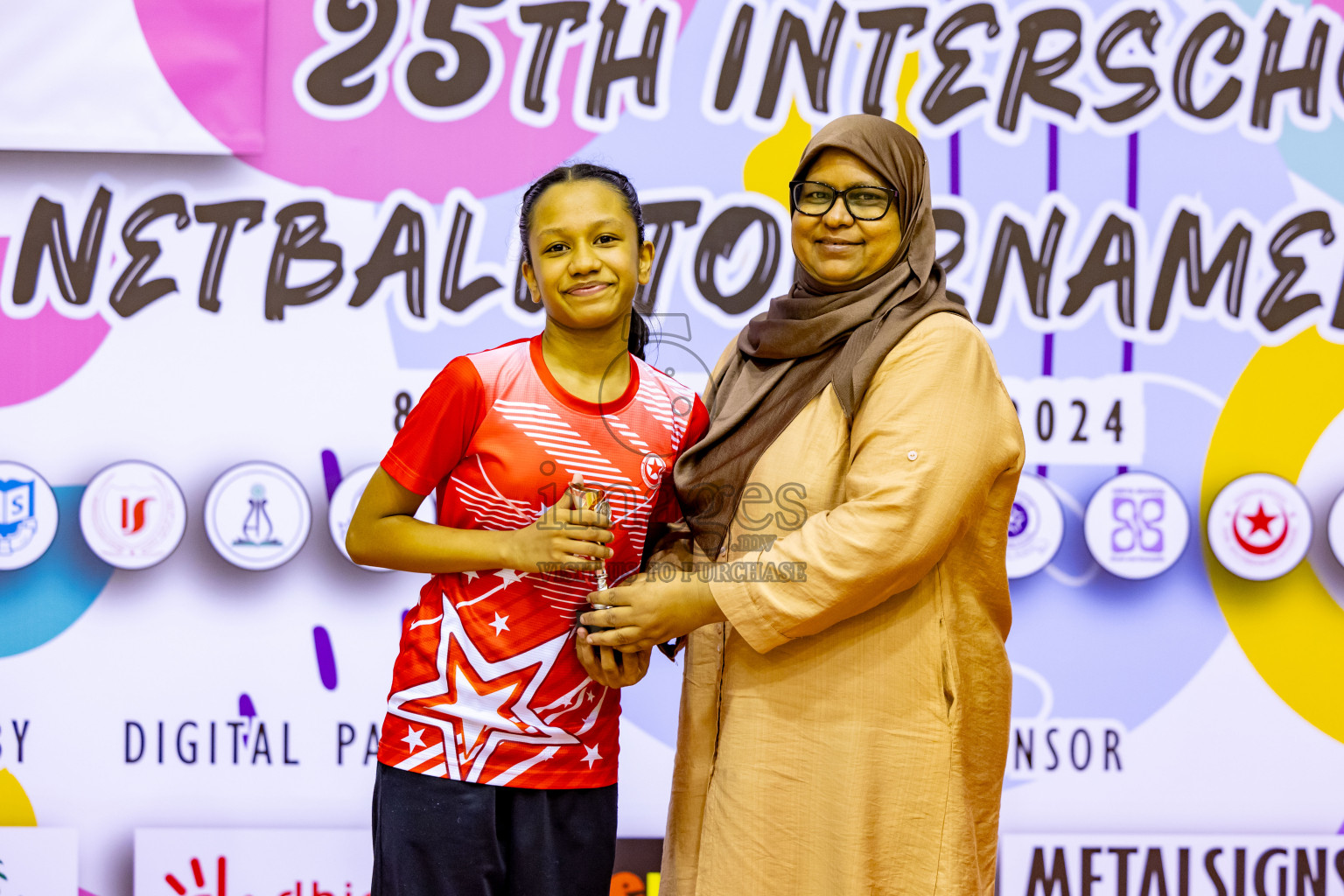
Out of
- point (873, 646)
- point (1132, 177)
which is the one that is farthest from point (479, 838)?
point (1132, 177)

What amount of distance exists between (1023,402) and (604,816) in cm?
134

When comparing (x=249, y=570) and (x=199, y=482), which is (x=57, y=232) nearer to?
(x=199, y=482)

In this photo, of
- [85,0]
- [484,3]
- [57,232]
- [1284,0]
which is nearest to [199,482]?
[57,232]

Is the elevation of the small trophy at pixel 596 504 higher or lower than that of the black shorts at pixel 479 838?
higher

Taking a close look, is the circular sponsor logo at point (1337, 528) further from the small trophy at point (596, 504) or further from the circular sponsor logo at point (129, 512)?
the circular sponsor logo at point (129, 512)

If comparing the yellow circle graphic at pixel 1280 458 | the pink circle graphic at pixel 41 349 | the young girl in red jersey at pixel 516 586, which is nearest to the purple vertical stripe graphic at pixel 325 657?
the pink circle graphic at pixel 41 349

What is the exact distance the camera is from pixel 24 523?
2211 mm

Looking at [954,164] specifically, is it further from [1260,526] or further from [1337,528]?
[1337,528]

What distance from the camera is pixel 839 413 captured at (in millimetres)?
1350

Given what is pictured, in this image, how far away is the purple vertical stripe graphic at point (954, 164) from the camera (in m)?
2.23

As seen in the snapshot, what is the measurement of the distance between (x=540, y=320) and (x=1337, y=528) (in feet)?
5.78

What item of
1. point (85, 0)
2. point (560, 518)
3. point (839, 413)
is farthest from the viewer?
point (85, 0)

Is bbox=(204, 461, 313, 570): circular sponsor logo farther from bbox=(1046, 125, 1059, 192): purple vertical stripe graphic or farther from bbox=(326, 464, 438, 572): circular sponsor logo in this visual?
bbox=(1046, 125, 1059, 192): purple vertical stripe graphic

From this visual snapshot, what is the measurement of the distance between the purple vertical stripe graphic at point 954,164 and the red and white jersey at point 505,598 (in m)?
1.21
